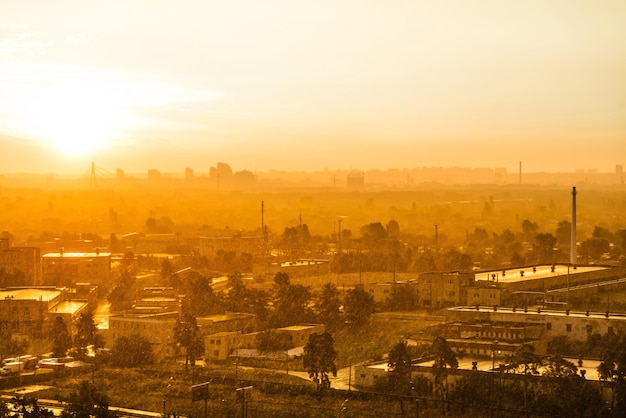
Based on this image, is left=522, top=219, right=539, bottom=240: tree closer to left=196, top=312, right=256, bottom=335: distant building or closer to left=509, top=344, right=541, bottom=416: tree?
left=196, top=312, right=256, bottom=335: distant building

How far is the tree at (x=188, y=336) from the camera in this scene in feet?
42.9

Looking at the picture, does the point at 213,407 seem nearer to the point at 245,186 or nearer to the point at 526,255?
the point at 526,255

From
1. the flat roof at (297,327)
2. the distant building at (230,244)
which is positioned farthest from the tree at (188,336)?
the distant building at (230,244)

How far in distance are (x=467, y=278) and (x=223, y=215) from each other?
29.8 metres

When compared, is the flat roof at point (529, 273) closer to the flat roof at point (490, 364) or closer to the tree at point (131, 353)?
the flat roof at point (490, 364)

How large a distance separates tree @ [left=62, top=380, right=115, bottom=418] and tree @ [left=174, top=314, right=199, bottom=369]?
2125 mm

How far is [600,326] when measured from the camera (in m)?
12.6

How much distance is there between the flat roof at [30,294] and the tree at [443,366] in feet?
23.8

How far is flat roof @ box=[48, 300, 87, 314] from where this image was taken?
16.1 meters

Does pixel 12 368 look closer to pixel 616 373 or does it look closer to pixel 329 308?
pixel 329 308

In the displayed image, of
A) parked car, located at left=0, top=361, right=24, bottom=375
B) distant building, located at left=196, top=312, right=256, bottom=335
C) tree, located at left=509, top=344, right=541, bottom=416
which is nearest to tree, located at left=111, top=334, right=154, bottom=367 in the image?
distant building, located at left=196, top=312, right=256, bottom=335

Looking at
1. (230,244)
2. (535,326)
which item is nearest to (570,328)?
(535,326)

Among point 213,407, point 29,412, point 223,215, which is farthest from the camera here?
point 223,215

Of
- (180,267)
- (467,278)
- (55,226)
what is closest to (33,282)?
(180,267)
